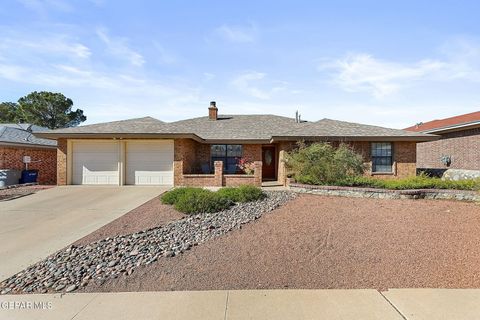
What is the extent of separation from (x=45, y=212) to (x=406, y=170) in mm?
16956

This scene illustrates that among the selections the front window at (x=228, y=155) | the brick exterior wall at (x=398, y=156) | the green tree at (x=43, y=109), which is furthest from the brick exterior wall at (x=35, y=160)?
the green tree at (x=43, y=109)

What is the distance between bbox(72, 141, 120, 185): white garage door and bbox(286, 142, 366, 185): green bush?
965 centimetres

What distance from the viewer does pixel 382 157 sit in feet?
54.5

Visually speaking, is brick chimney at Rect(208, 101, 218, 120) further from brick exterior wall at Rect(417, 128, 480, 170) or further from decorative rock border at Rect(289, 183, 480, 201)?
brick exterior wall at Rect(417, 128, 480, 170)

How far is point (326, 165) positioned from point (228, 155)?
7.09 metres

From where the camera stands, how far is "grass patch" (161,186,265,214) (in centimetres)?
878

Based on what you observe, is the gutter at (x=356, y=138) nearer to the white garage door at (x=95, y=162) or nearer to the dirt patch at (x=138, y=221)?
A: the dirt patch at (x=138, y=221)

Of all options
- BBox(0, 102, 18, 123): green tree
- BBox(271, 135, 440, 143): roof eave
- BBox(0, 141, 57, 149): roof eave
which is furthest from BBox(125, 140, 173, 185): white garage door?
BBox(0, 102, 18, 123): green tree

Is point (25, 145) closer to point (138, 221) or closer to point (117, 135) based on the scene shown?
point (117, 135)

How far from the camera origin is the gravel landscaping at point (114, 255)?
444 centimetres

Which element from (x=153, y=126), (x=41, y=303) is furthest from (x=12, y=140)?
(x=41, y=303)

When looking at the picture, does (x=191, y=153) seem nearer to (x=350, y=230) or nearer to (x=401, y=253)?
(x=350, y=230)

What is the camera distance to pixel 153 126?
1697 cm

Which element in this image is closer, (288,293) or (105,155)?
(288,293)
